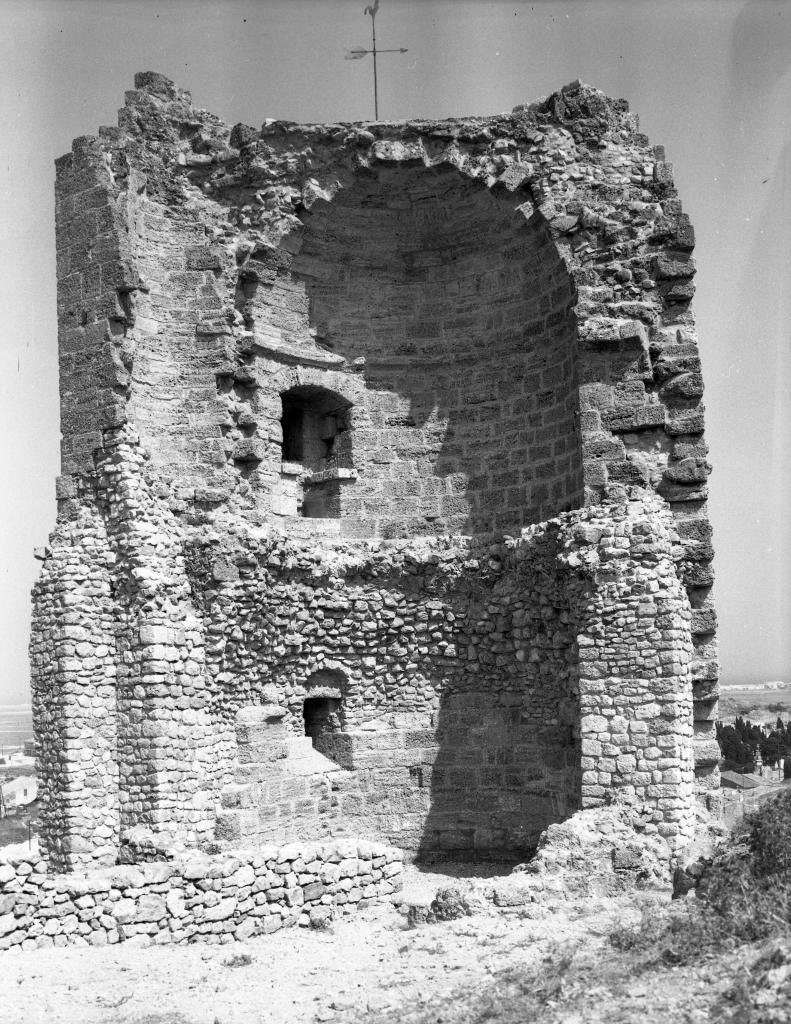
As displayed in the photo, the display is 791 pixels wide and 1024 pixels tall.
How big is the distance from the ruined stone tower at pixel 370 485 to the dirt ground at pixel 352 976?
8.35 feet

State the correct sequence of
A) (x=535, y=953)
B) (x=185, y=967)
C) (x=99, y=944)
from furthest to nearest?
(x=99, y=944)
(x=185, y=967)
(x=535, y=953)

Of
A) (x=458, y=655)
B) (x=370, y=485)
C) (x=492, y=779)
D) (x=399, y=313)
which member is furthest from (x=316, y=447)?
(x=492, y=779)

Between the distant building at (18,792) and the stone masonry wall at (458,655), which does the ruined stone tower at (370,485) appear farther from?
the distant building at (18,792)

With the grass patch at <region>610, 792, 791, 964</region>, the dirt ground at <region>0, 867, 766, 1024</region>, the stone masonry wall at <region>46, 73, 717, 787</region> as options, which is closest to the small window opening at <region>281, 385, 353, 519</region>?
the stone masonry wall at <region>46, 73, 717, 787</region>

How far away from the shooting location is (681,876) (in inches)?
371

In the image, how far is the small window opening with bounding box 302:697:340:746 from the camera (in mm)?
13828

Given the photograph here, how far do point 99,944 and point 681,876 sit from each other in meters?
4.92

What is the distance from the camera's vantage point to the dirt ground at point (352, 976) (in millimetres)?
6637

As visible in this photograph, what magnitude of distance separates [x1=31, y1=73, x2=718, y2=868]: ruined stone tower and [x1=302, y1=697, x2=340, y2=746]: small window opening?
0.09 ft

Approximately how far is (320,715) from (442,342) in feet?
16.8

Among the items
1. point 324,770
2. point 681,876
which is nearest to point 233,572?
point 324,770

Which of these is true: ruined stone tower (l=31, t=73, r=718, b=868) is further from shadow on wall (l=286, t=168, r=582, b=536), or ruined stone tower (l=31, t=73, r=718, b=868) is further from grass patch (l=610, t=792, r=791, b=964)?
grass patch (l=610, t=792, r=791, b=964)

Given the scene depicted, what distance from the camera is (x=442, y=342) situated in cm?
1481

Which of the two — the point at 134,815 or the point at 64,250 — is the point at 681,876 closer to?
the point at 134,815
